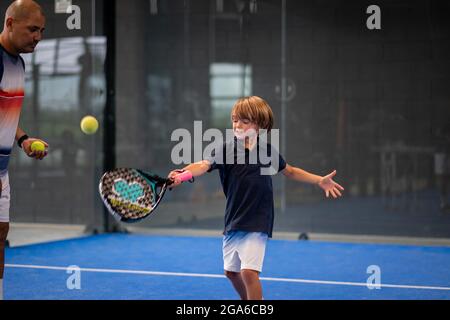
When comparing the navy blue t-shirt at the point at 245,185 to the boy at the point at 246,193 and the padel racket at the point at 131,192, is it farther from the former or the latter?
the padel racket at the point at 131,192

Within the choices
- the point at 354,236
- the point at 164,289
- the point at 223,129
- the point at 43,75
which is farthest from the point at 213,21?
the point at 164,289

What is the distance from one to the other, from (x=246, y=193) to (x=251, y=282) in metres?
0.41

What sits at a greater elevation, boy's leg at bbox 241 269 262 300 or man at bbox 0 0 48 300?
man at bbox 0 0 48 300

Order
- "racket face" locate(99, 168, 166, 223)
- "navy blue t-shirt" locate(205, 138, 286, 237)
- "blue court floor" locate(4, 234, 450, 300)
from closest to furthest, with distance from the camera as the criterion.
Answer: "racket face" locate(99, 168, 166, 223) → "navy blue t-shirt" locate(205, 138, 286, 237) → "blue court floor" locate(4, 234, 450, 300)

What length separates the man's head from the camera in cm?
302

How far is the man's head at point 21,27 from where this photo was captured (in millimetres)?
3023

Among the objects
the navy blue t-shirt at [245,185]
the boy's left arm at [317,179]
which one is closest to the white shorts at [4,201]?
the navy blue t-shirt at [245,185]

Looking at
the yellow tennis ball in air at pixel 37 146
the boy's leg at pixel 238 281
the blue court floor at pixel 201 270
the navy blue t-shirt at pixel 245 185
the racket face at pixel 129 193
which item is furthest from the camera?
the blue court floor at pixel 201 270

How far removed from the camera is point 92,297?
426 centimetres

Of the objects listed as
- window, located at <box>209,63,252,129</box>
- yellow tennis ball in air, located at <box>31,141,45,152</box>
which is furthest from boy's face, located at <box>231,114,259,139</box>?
window, located at <box>209,63,252,129</box>

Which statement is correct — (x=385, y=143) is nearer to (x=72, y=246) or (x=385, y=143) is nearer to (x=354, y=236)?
(x=354, y=236)

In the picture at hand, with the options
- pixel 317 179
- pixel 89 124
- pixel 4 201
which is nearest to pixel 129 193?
pixel 4 201

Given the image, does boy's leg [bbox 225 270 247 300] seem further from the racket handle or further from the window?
the window

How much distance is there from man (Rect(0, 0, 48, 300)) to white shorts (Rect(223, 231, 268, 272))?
3.16 feet
